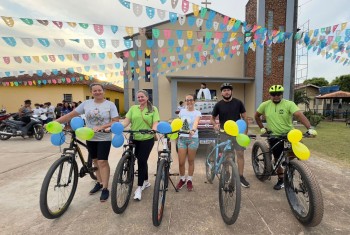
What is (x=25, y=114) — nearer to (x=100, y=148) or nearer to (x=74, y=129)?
(x=74, y=129)

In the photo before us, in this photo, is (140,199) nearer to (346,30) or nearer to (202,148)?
(202,148)

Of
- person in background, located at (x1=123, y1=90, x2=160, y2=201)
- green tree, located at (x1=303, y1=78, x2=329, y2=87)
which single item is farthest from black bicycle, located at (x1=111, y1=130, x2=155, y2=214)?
green tree, located at (x1=303, y1=78, x2=329, y2=87)

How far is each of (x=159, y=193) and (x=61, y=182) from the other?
5.09 ft

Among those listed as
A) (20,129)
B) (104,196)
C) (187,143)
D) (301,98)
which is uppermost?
(301,98)

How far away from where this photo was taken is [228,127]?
9.61 ft

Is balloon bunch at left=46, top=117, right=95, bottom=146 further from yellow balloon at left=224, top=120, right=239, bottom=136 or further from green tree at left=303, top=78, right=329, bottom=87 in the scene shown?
green tree at left=303, top=78, right=329, bottom=87

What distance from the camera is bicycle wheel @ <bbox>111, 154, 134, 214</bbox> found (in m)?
2.81

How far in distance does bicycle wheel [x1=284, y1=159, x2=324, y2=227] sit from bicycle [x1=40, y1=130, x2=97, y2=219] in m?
3.20

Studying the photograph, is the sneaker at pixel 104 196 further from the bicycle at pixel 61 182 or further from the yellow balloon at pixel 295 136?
the yellow balloon at pixel 295 136

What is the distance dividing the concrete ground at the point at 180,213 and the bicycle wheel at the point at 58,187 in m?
0.14

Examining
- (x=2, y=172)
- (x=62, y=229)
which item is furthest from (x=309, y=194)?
(x=2, y=172)

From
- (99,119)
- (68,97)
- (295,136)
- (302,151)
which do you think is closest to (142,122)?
(99,119)

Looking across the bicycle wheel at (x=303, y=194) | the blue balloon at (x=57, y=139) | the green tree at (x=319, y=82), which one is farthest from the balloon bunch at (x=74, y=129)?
the green tree at (x=319, y=82)

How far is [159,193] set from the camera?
2641 millimetres
